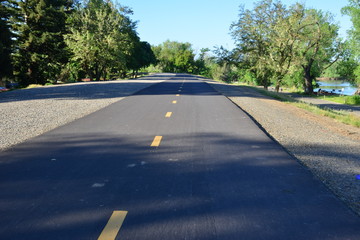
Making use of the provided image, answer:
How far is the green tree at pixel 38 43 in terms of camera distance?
40.3 metres

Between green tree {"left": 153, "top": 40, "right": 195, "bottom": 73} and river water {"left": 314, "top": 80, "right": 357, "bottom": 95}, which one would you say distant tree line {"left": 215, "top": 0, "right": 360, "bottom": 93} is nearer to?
river water {"left": 314, "top": 80, "right": 357, "bottom": 95}

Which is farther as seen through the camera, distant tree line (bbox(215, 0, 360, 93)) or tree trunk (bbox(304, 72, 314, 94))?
tree trunk (bbox(304, 72, 314, 94))

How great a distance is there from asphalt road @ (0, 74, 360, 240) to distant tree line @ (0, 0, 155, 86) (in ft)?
110

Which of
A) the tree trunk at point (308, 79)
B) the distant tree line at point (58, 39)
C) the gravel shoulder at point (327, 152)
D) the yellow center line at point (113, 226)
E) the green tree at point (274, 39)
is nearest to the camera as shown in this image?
the yellow center line at point (113, 226)

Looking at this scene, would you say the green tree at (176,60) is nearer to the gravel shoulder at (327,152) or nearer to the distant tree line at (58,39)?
the distant tree line at (58,39)

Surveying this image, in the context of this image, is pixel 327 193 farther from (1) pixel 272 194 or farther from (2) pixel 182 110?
(2) pixel 182 110

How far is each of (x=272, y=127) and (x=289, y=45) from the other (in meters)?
21.2

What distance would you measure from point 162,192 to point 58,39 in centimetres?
4668

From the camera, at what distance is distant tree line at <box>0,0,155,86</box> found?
40.3 m

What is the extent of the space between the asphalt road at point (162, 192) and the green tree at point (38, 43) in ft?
125

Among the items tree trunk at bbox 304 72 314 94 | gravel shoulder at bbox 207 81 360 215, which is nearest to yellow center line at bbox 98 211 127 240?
gravel shoulder at bbox 207 81 360 215

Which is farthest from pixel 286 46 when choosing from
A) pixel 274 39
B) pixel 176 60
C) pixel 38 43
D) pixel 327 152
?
pixel 176 60

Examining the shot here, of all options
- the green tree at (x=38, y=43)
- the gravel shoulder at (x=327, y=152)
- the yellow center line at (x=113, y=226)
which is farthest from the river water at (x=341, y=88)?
the yellow center line at (x=113, y=226)

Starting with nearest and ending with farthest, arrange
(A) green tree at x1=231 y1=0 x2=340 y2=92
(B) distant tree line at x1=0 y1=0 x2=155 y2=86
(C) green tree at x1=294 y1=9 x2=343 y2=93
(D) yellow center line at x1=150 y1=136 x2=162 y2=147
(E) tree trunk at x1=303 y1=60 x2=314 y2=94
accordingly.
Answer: (D) yellow center line at x1=150 y1=136 x2=162 y2=147, (A) green tree at x1=231 y1=0 x2=340 y2=92, (B) distant tree line at x1=0 y1=0 x2=155 y2=86, (C) green tree at x1=294 y1=9 x2=343 y2=93, (E) tree trunk at x1=303 y1=60 x2=314 y2=94
